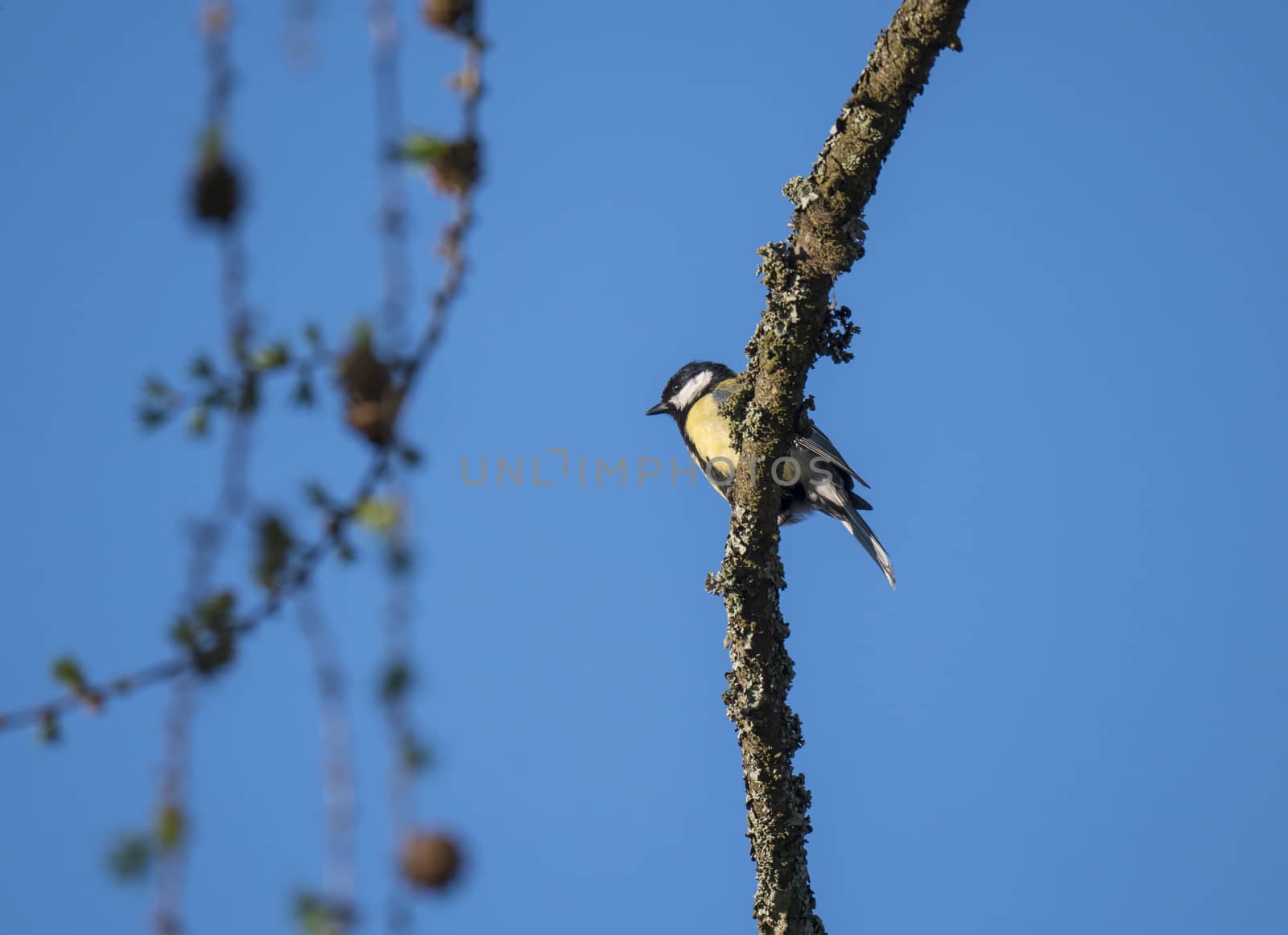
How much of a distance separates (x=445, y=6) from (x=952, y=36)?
286 cm

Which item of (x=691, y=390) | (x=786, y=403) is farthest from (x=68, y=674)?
(x=691, y=390)

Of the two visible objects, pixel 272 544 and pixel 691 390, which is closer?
pixel 272 544

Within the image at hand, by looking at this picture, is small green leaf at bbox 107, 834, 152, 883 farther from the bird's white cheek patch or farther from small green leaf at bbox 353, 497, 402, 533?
the bird's white cheek patch

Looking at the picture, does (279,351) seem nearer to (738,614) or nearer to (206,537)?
(206,537)

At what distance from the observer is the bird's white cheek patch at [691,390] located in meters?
8.03

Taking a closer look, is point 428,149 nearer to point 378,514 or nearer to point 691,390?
point 378,514

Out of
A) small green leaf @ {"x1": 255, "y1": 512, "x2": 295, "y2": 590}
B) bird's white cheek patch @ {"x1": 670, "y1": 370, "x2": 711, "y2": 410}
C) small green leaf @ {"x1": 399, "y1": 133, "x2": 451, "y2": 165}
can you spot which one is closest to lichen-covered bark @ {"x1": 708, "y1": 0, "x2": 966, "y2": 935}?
small green leaf @ {"x1": 399, "y1": 133, "x2": 451, "y2": 165}

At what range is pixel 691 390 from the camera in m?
8.13

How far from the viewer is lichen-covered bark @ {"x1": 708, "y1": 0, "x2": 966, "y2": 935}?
153 inches

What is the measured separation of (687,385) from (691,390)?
112mm

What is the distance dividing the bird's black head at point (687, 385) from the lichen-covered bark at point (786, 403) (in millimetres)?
3206

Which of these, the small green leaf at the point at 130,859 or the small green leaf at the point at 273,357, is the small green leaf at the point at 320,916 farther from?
the small green leaf at the point at 273,357

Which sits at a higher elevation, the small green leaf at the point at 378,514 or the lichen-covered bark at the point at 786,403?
the lichen-covered bark at the point at 786,403

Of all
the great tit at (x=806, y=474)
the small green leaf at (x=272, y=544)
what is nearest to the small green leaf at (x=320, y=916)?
the small green leaf at (x=272, y=544)
